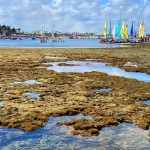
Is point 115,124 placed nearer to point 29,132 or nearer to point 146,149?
point 146,149

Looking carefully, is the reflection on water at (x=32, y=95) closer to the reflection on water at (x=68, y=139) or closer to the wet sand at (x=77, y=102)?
the wet sand at (x=77, y=102)

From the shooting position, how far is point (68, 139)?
1485 cm

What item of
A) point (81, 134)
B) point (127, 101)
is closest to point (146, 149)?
point (81, 134)

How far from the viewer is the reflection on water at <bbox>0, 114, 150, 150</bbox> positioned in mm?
14078

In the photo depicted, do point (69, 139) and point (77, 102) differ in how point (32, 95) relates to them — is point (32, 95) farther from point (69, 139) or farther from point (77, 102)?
point (69, 139)

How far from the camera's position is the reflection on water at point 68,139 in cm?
1408

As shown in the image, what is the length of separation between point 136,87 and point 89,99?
634cm

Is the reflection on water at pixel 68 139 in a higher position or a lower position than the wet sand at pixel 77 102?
lower

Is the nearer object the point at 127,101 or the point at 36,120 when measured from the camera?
the point at 36,120

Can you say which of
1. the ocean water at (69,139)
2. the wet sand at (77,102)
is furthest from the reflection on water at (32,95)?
the ocean water at (69,139)

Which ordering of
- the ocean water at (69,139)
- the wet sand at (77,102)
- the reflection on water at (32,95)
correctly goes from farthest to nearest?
the reflection on water at (32,95) → the wet sand at (77,102) → the ocean water at (69,139)

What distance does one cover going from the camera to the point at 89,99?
2248 cm

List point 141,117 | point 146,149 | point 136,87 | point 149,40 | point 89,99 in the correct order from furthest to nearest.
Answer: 1. point 149,40
2. point 136,87
3. point 89,99
4. point 141,117
5. point 146,149

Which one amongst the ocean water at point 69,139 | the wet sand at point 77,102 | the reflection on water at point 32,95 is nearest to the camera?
the ocean water at point 69,139
